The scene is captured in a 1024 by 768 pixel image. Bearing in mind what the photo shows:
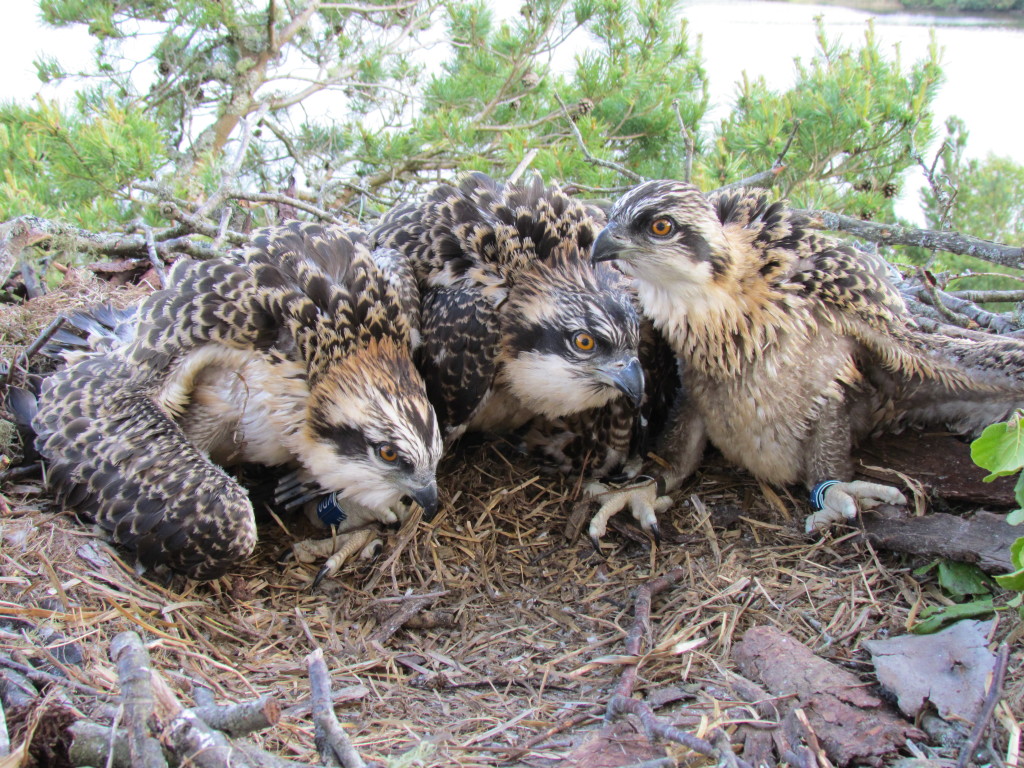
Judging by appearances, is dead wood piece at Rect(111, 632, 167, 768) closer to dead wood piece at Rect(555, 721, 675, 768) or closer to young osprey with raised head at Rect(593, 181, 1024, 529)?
dead wood piece at Rect(555, 721, 675, 768)

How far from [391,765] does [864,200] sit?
4625 mm

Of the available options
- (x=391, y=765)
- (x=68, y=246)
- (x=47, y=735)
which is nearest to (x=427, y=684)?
(x=391, y=765)

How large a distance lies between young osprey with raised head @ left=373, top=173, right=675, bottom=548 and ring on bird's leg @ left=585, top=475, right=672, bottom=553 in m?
0.04

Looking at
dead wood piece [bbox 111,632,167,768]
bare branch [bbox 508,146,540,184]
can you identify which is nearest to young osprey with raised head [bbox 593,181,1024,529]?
bare branch [bbox 508,146,540,184]

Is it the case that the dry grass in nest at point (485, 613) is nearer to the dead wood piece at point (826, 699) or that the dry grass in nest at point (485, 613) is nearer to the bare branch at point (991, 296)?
the dead wood piece at point (826, 699)

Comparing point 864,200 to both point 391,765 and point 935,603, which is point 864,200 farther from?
point 391,765

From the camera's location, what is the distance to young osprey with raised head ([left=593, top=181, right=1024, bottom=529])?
116 inches

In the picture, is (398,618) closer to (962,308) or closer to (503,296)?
(503,296)

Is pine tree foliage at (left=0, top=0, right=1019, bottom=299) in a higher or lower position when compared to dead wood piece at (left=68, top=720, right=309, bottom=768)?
higher

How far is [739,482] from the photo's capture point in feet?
11.5

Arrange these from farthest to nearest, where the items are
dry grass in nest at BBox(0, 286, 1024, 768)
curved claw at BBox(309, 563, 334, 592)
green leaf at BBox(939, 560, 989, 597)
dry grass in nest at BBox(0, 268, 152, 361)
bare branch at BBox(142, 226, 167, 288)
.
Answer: bare branch at BBox(142, 226, 167, 288) < dry grass in nest at BBox(0, 268, 152, 361) < curved claw at BBox(309, 563, 334, 592) < green leaf at BBox(939, 560, 989, 597) < dry grass in nest at BBox(0, 286, 1024, 768)

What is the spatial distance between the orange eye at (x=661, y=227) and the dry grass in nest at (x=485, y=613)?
4.19 feet

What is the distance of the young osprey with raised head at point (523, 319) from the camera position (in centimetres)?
319

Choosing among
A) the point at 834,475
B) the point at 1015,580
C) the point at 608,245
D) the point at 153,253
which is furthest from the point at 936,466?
the point at 153,253
